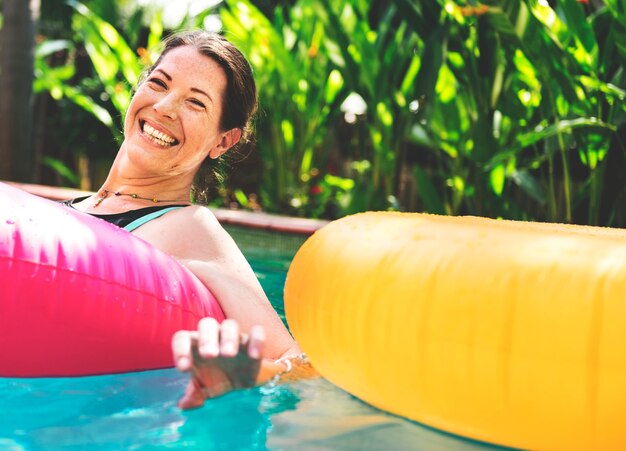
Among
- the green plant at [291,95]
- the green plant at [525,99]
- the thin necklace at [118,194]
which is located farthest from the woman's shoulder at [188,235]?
the green plant at [291,95]

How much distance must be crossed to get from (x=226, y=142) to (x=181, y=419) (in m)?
0.95

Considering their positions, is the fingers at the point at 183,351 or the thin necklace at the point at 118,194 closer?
the fingers at the point at 183,351

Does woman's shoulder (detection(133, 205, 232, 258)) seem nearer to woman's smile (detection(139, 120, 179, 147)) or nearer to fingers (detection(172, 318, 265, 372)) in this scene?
woman's smile (detection(139, 120, 179, 147))

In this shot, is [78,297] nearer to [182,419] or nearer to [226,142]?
[182,419]

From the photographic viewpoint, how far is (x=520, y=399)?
129 centimetres

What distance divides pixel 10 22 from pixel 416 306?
627 cm

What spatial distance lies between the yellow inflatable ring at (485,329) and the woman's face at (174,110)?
722 mm

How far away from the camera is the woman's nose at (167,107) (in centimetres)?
206

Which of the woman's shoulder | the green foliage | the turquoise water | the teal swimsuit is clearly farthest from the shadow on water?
the green foliage

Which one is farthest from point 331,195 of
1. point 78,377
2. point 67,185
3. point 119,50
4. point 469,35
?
point 78,377

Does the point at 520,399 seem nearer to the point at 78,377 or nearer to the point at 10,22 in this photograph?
the point at 78,377

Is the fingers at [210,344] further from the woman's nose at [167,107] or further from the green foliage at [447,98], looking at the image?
the green foliage at [447,98]

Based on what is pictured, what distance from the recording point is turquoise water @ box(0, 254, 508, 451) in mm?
1432

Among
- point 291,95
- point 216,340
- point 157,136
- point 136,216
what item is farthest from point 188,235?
point 291,95
